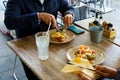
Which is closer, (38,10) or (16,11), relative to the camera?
(16,11)

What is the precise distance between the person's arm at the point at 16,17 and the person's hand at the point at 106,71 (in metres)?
0.66

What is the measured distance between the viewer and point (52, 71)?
1.10 metres

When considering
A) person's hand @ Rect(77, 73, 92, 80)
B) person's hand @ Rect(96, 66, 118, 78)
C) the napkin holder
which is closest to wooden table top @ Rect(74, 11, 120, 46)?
the napkin holder

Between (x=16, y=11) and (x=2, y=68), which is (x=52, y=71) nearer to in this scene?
(x=16, y=11)

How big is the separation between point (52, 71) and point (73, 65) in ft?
0.40

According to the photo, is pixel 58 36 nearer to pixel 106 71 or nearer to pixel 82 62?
pixel 82 62

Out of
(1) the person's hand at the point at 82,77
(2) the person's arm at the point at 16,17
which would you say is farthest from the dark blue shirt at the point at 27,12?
(1) the person's hand at the point at 82,77

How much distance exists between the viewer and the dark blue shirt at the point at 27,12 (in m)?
1.50

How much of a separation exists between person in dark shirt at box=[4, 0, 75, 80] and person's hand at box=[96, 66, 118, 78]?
575mm

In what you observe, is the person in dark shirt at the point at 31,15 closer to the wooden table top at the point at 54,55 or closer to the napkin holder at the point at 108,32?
the wooden table top at the point at 54,55

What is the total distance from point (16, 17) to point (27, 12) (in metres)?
0.16

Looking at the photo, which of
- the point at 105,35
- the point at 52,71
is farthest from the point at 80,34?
the point at 52,71

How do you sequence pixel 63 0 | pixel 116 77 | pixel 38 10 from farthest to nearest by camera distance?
pixel 63 0 → pixel 38 10 → pixel 116 77

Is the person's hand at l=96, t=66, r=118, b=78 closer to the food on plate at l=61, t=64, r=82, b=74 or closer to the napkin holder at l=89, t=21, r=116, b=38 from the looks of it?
the food on plate at l=61, t=64, r=82, b=74
